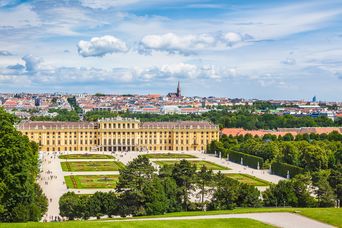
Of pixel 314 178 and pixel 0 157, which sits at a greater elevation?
pixel 0 157

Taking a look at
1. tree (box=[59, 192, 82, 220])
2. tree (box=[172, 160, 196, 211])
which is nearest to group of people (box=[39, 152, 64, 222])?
tree (box=[59, 192, 82, 220])

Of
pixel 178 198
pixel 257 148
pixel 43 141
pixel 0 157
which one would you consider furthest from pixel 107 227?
pixel 43 141

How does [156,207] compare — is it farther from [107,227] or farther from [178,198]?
[107,227]

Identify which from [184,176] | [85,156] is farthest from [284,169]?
[85,156]

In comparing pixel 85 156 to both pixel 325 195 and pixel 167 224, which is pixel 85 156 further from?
pixel 167 224

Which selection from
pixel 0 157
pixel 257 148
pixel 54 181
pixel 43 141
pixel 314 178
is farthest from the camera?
pixel 43 141

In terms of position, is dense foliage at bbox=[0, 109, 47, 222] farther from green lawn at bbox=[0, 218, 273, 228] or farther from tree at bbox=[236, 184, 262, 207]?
tree at bbox=[236, 184, 262, 207]

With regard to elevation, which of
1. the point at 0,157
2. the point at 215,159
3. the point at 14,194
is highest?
the point at 0,157
